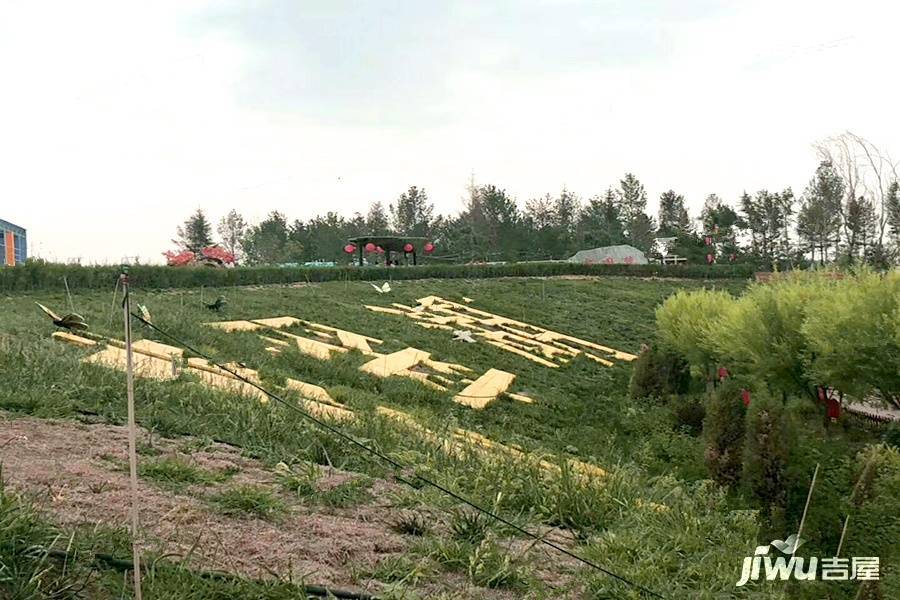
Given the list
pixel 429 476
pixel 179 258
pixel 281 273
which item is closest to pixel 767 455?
pixel 429 476

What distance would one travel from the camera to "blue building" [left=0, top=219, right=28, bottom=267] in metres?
19.4

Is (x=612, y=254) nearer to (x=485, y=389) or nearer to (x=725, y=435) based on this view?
(x=485, y=389)

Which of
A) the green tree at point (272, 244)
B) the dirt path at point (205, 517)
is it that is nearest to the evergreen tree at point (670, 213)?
the green tree at point (272, 244)

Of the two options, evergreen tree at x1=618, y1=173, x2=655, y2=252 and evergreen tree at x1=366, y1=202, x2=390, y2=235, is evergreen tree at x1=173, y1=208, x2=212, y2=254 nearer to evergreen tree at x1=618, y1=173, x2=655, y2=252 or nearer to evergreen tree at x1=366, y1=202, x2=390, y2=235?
evergreen tree at x1=366, y1=202, x2=390, y2=235

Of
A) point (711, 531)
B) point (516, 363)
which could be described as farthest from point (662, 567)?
point (516, 363)

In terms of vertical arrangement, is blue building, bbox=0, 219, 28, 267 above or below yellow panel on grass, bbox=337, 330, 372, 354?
above

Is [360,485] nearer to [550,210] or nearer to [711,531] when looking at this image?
[711,531]

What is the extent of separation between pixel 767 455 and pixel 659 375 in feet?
17.8

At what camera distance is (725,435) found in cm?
827

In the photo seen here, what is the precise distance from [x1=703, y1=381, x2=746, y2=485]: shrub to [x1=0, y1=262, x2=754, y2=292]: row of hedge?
1185cm

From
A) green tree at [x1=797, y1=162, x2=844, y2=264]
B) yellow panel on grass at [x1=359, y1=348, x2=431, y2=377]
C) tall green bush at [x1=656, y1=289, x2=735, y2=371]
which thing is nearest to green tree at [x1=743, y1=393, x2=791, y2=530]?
tall green bush at [x1=656, y1=289, x2=735, y2=371]

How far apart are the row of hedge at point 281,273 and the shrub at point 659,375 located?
1029 cm

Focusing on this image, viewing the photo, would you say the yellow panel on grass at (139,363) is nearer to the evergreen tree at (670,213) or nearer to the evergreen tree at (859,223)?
the evergreen tree at (859,223)

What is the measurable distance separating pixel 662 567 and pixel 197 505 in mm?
2033
